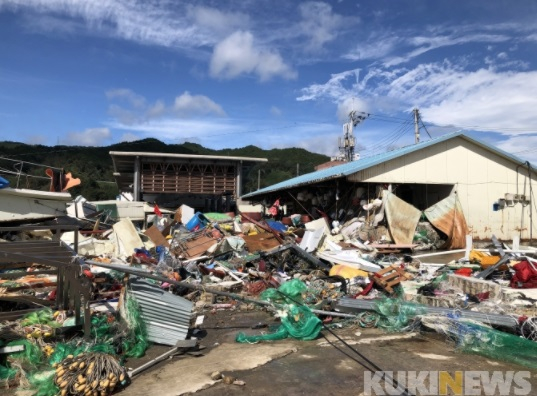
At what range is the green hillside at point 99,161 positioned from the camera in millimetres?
44969

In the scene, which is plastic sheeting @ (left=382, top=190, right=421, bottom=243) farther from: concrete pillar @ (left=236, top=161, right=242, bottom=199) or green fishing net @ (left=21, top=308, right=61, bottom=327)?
green fishing net @ (left=21, top=308, right=61, bottom=327)

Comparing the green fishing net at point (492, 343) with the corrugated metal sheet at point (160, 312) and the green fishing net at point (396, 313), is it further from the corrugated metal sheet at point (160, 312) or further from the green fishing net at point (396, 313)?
the corrugated metal sheet at point (160, 312)

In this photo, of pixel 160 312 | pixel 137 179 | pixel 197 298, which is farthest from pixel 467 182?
pixel 137 179

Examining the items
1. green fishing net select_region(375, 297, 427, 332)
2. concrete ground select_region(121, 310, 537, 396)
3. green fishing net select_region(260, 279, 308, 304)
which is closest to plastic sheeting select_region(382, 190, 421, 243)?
green fishing net select_region(260, 279, 308, 304)

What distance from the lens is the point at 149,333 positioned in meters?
5.30

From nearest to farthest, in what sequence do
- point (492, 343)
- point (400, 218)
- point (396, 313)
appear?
point (492, 343)
point (396, 313)
point (400, 218)

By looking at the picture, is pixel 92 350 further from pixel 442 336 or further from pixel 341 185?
pixel 341 185

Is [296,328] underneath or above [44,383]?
above

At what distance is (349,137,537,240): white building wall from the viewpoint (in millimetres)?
17078

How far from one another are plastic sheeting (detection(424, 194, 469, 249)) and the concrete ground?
37.5ft

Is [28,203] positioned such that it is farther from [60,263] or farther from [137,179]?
[60,263]

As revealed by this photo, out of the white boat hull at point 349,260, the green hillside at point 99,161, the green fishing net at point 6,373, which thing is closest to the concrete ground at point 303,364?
the green fishing net at point 6,373

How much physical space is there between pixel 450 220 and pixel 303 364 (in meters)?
13.7

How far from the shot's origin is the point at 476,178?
17.8 meters
